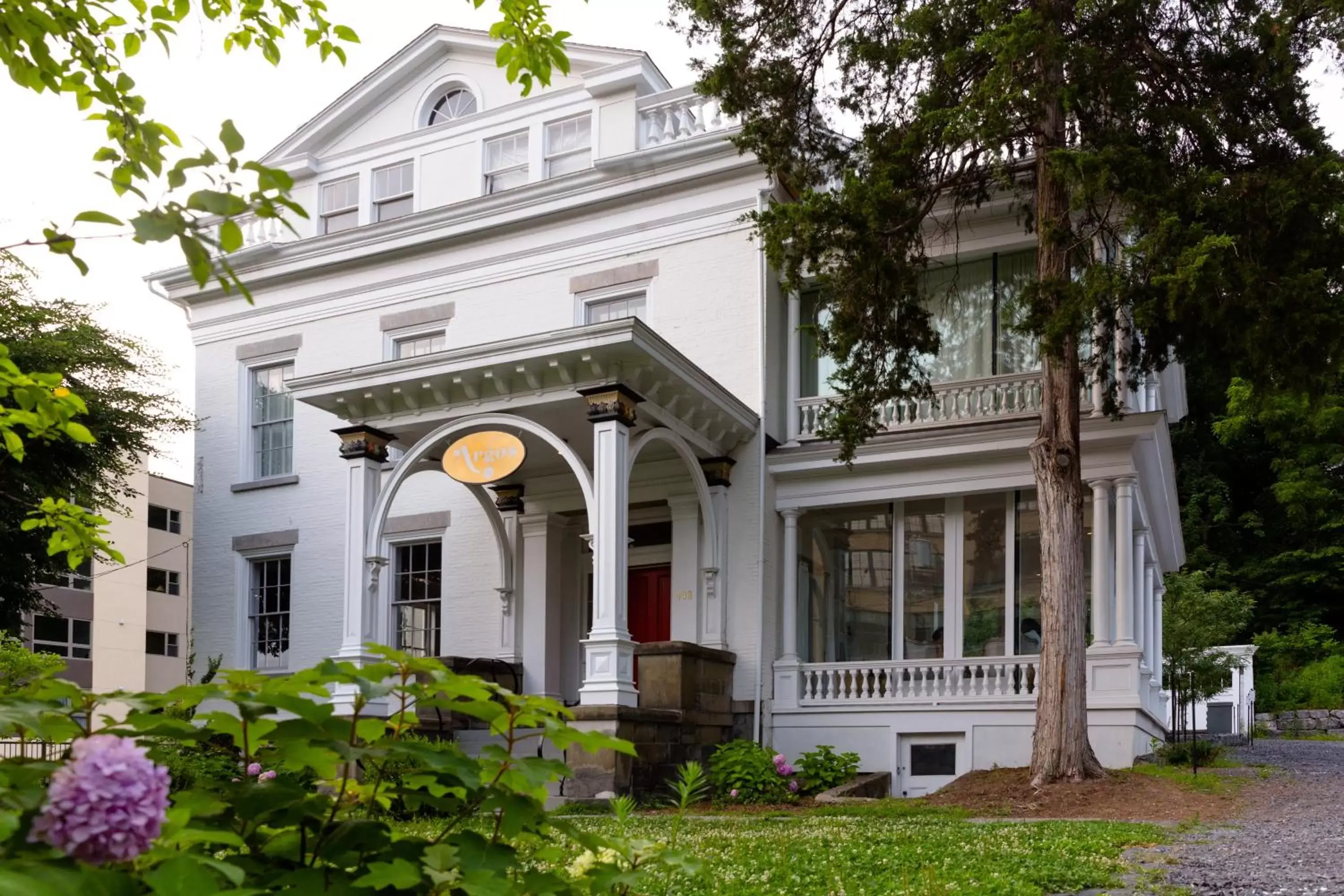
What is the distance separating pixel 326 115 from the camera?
69.1 feet

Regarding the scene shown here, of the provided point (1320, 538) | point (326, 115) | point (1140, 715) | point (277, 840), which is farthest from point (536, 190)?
point (1320, 538)

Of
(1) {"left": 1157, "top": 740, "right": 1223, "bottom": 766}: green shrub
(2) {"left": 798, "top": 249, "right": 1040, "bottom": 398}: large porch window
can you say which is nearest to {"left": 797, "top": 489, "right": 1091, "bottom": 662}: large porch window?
(2) {"left": 798, "top": 249, "right": 1040, "bottom": 398}: large porch window

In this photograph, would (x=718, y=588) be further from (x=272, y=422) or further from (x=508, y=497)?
(x=272, y=422)

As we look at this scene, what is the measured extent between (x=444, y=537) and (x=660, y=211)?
562cm

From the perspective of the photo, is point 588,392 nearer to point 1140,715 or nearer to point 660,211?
point 660,211

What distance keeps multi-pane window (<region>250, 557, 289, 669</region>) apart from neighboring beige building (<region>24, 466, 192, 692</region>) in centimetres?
3787

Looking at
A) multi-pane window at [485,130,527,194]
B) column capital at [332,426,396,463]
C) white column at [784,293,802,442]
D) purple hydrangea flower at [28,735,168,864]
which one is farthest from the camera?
multi-pane window at [485,130,527,194]

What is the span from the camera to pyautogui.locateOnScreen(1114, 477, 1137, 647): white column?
14945 mm

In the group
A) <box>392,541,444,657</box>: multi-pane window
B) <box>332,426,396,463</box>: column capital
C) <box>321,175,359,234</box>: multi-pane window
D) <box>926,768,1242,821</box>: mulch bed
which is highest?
<box>321,175,359,234</box>: multi-pane window

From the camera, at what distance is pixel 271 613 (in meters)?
20.1

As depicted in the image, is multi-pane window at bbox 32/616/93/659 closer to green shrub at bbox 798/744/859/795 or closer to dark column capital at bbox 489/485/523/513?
dark column capital at bbox 489/485/523/513

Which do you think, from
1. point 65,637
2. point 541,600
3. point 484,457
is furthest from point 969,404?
point 65,637

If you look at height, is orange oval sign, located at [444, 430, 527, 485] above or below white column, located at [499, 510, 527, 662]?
above

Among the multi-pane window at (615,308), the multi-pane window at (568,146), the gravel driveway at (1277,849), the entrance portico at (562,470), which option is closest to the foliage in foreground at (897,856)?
the gravel driveway at (1277,849)
